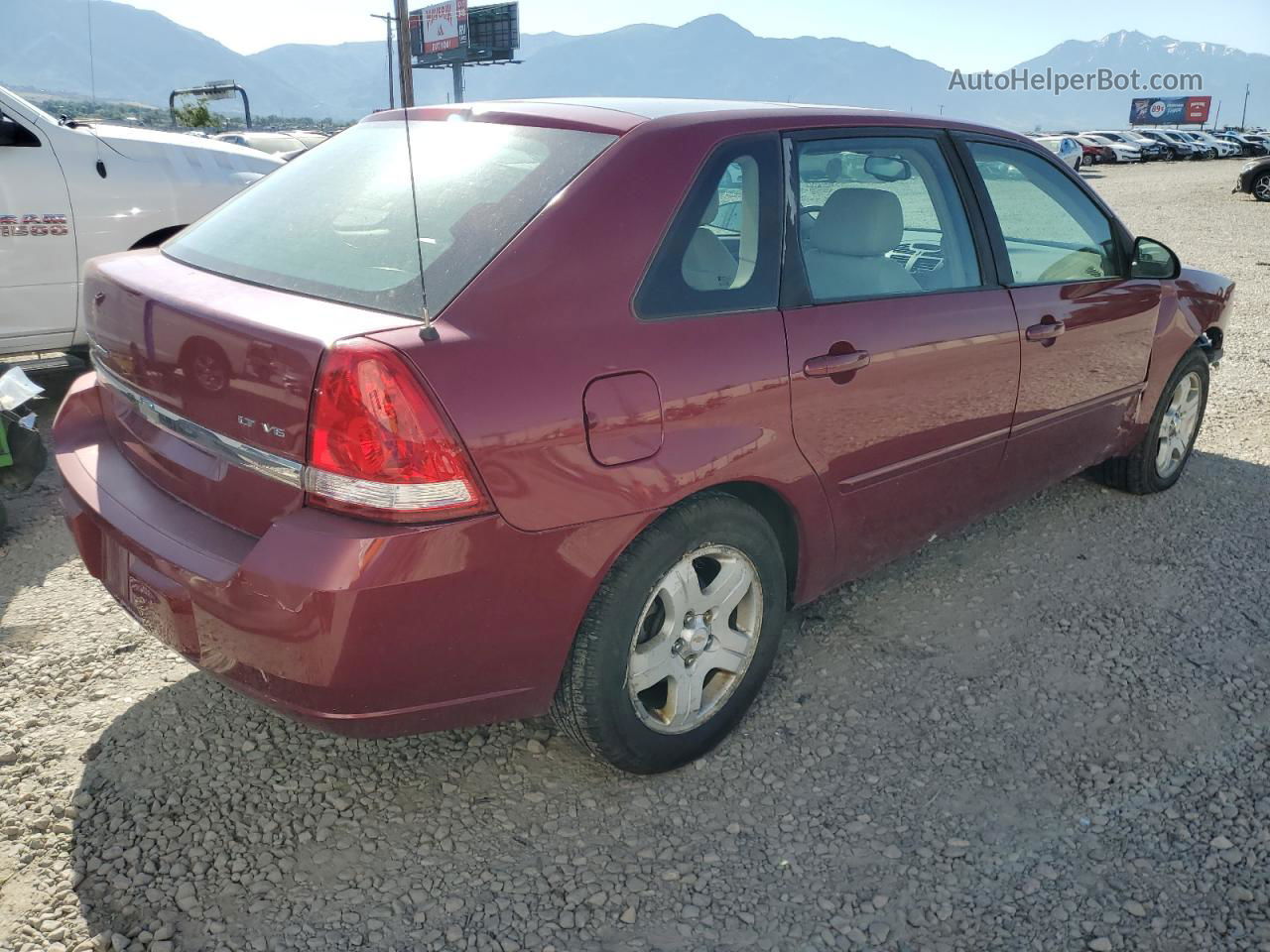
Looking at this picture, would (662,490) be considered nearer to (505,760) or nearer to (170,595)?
(505,760)

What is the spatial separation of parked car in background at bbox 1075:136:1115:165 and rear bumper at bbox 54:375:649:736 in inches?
1880

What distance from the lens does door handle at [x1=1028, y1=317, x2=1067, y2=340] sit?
3.30 metres

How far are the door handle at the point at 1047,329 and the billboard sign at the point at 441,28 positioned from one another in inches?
3314

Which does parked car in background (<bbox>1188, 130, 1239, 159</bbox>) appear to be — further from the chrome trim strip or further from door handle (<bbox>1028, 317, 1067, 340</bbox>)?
the chrome trim strip

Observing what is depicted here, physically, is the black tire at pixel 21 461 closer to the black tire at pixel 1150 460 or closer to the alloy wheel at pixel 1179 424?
the black tire at pixel 1150 460

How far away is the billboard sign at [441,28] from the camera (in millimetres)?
80125

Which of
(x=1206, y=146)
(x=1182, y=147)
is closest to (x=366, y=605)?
(x=1182, y=147)

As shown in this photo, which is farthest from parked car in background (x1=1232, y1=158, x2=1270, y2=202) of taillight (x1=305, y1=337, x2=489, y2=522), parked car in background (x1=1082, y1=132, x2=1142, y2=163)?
taillight (x1=305, y1=337, x2=489, y2=522)

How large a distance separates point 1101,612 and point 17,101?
19.2ft

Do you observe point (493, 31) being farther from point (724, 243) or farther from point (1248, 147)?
point (724, 243)

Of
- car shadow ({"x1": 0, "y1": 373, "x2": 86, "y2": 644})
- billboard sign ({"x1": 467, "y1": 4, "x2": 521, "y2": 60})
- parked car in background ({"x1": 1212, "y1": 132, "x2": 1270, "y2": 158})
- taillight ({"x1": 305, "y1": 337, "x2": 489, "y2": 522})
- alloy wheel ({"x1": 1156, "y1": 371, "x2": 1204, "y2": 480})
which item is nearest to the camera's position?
taillight ({"x1": 305, "y1": 337, "x2": 489, "y2": 522})

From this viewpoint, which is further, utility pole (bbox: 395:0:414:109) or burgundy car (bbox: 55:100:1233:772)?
utility pole (bbox: 395:0:414:109)

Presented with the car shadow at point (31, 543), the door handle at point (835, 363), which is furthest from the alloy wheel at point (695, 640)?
the car shadow at point (31, 543)

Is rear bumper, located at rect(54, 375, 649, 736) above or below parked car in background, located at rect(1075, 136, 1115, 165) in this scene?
below
